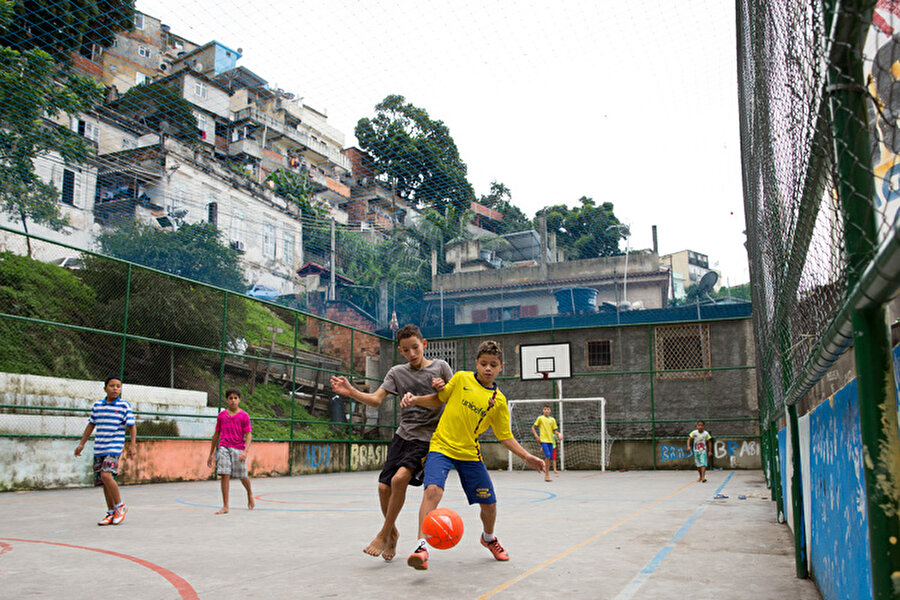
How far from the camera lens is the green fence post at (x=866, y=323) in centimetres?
157

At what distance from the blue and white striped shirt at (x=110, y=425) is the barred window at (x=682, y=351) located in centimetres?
1719

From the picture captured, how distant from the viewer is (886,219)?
57.0 inches

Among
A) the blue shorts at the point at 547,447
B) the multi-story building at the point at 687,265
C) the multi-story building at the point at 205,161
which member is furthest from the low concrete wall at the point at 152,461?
the multi-story building at the point at 687,265

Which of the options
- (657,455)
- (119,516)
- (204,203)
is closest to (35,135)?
(204,203)

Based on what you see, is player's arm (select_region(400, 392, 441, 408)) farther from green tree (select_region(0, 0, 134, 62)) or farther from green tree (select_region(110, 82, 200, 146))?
green tree (select_region(110, 82, 200, 146))

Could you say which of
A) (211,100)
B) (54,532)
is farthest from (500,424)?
(211,100)

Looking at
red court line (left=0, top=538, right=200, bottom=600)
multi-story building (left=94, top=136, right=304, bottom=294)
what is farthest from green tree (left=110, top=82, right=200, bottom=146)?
red court line (left=0, top=538, right=200, bottom=600)

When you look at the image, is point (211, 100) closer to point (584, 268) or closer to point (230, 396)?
point (584, 268)

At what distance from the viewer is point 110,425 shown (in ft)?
26.6

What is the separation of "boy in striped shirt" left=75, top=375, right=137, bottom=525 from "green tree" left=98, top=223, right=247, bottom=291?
2528 centimetres

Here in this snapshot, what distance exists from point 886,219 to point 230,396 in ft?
29.0

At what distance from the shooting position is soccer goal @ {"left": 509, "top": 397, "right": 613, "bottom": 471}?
21.6 metres

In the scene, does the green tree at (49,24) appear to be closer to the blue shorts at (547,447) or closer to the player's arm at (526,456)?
the blue shorts at (547,447)

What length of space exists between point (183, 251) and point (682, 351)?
23.0m
